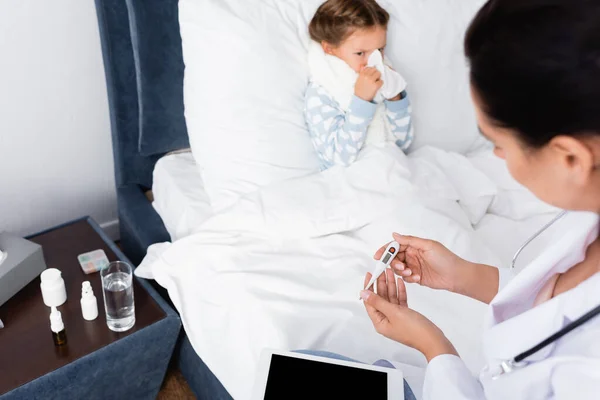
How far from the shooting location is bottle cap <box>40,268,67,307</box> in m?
1.17

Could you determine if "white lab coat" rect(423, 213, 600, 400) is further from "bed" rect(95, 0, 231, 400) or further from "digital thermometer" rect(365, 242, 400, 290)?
"bed" rect(95, 0, 231, 400)

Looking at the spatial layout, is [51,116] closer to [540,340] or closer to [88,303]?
[88,303]

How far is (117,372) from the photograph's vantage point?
3.90 ft

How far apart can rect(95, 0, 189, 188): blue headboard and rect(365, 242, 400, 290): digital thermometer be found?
760 mm

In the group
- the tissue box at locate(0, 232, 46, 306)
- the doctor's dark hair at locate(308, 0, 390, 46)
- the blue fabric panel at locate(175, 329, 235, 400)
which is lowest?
the blue fabric panel at locate(175, 329, 235, 400)

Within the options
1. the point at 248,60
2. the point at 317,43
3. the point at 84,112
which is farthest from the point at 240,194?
the point at 84,112

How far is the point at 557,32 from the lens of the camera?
0.52 meters

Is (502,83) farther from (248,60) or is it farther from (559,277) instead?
(248,60)

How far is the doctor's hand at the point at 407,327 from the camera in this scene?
812 millimetres

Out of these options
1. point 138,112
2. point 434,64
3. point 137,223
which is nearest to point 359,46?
point 434,64

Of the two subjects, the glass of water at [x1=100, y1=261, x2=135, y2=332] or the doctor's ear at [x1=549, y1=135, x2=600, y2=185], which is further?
the glass of water at [x1=100, y1=261, x2=135, y2=332]

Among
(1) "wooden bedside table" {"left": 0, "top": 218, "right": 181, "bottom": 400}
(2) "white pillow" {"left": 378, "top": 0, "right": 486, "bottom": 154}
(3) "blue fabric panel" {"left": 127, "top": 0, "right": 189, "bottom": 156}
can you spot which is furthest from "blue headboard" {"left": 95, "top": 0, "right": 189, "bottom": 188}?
(2) "white pillow" {"left": 378, "top": 0, "right": 486, "bottom": 154}

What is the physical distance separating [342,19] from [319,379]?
845 mm

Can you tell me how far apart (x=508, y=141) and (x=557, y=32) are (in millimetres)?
144
